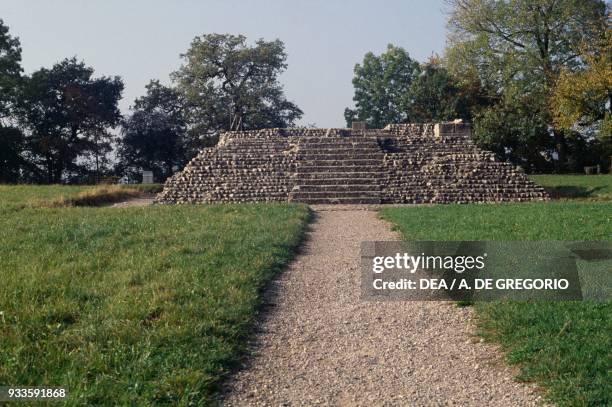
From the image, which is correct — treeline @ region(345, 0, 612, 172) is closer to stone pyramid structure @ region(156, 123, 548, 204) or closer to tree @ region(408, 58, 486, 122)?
tree @ region(408, 58, 486, 122)

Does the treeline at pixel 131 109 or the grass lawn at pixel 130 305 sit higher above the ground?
the treeline at pixel 131 109

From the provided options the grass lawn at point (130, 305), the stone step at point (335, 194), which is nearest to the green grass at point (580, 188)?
the stone step at point (335, 194)

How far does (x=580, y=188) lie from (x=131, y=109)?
25.3 metres

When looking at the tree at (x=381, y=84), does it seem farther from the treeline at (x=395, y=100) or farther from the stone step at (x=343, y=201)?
the stone step at (x=343, y=201)

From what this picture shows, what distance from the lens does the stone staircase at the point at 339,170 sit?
1823 cm

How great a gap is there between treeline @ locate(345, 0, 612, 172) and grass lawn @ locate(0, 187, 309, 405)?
21.8m

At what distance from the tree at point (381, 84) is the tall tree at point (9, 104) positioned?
67.2ft

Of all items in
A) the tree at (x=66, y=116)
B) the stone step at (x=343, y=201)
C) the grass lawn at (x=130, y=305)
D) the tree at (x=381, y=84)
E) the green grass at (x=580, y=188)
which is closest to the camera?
the grass lawn at (x=130, y=305)

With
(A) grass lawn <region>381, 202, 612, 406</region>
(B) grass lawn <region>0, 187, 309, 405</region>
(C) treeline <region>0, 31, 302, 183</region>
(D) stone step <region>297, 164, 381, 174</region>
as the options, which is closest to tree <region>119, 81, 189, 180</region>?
(C) treeline <region>0, 31, 302, 183</region>

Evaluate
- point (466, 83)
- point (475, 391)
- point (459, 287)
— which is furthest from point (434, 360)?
point (466, 83)

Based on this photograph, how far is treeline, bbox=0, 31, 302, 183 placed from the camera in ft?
102

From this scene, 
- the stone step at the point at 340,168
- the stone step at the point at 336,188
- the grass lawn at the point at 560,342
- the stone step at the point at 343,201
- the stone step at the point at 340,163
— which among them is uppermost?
the stone step at the point at 340,163

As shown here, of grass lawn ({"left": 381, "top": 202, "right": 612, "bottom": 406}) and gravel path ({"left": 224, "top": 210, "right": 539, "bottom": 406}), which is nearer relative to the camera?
grass lawn ({"left": 381, "top": 202, "right": 612, "bottom": 406})

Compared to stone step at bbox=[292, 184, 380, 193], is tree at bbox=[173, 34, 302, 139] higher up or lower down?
higher up
